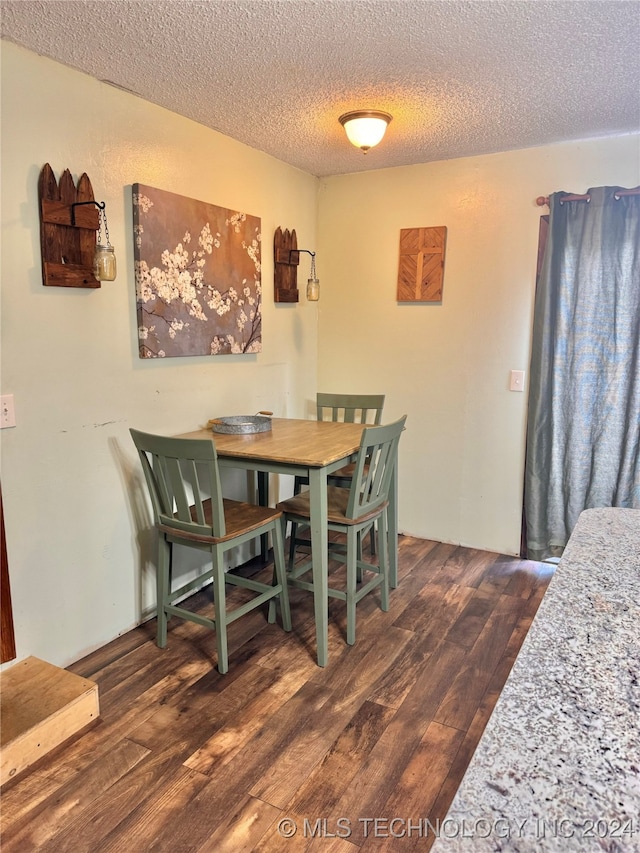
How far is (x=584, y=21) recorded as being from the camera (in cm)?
174

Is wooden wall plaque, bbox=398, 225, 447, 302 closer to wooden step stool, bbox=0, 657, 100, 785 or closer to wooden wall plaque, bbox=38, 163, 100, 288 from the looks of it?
wooden wall plaque, bbox=38, 163, 100, 288

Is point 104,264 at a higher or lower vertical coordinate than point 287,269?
lower

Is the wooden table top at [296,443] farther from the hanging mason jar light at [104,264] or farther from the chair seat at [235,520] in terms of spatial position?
the hanging mason jar light at [104,264]

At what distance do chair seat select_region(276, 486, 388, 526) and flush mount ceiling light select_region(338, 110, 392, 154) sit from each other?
163 cm

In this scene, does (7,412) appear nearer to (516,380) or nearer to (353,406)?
(353,406)

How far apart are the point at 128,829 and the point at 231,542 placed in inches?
38.1

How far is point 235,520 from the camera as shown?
2.38 metres

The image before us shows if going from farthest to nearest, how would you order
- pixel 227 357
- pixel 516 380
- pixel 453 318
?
pixel 453 318, pixel 516 380, pixel 227 357

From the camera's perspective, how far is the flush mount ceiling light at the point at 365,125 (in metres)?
2.47

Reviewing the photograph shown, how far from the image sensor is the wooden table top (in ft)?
7.29

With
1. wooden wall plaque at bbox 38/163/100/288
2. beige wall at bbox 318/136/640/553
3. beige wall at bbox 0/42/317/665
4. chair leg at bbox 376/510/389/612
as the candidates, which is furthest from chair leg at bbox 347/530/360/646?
wooden wall plaque at bbox 38/163/100/288

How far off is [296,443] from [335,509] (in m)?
0.35

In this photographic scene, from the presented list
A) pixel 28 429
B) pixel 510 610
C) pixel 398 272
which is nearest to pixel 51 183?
pixel 28 429

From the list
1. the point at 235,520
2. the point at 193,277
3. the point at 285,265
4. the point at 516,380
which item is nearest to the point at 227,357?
the point at 193,277
